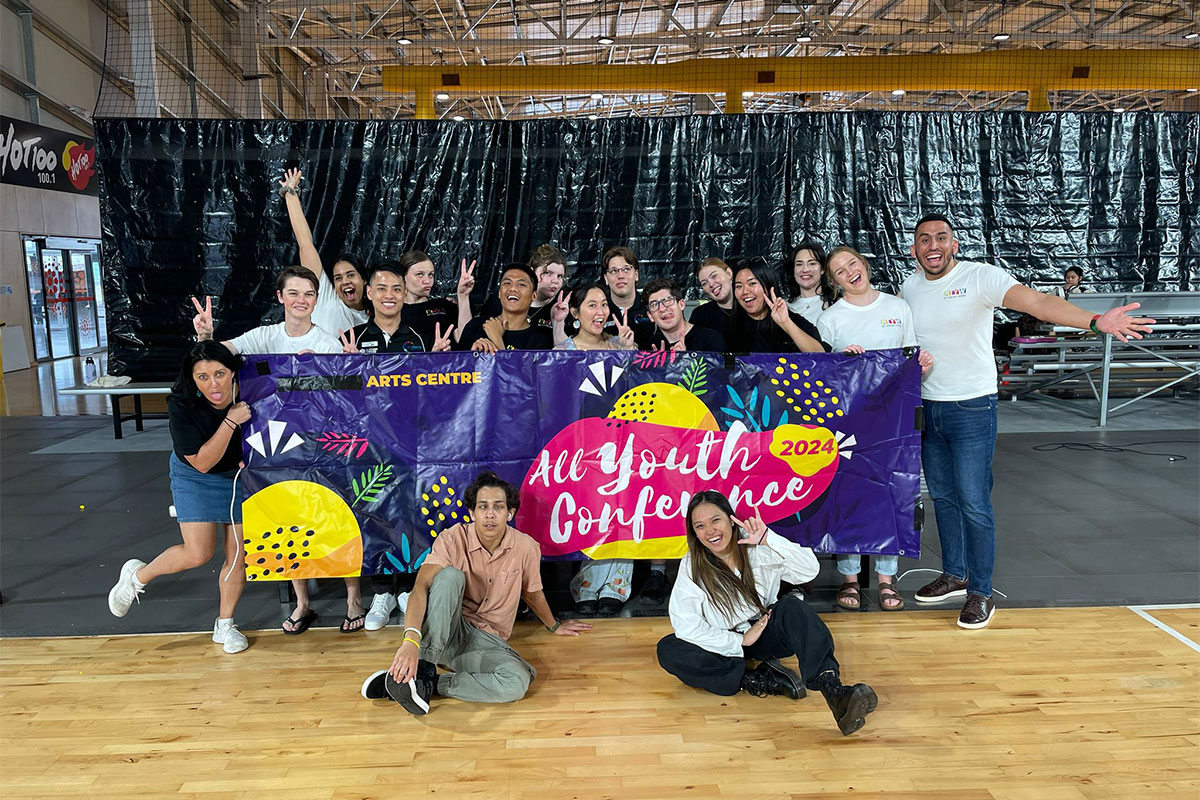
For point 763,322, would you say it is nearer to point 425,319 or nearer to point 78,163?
point 425,319

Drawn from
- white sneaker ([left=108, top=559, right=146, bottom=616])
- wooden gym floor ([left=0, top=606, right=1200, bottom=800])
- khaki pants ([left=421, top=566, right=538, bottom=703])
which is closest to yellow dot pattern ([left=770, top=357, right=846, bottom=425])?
wooden gym floor ([left=0, top=606, right=1200, bottom=800])

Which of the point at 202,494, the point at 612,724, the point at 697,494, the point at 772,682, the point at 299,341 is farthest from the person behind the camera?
the point at 299,341

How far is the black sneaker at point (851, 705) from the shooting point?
9.45ft

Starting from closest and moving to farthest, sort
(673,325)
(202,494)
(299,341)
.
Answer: (202,494) < (299,341) < (673,325)

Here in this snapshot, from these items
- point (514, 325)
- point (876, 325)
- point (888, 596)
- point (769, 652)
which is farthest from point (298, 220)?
point (888, 596)

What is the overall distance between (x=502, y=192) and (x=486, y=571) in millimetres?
6215

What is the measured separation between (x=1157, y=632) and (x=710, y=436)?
2.28m

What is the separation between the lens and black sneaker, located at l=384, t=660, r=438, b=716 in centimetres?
310

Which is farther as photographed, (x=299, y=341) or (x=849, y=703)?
(x=299, y=341)

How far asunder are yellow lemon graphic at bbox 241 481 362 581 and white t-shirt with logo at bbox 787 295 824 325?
8.71 ft

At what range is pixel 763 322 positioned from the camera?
14.2ft

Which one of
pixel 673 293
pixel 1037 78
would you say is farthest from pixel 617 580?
pixel 1037 78

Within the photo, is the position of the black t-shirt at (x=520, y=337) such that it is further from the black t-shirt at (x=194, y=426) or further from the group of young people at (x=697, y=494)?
the black t-shirt at (x=194, y=426)

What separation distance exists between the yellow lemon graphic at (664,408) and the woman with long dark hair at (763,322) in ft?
1.63
